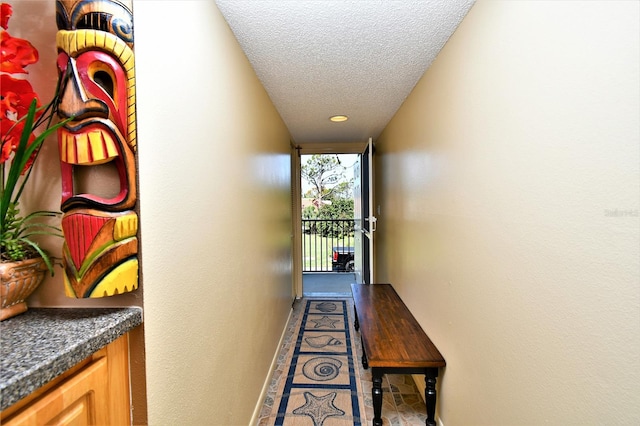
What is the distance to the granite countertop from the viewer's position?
0.46 metres

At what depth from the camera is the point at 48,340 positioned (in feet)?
1.85

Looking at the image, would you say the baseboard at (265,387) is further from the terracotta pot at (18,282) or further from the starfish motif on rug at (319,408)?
the terracotta pot at (18,282)

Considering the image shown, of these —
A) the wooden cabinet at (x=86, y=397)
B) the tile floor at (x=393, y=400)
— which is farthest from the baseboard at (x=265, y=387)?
the wooden cabinet at (x=86, y=397)

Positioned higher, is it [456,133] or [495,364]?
[456,133]

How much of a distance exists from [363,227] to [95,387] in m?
3.34

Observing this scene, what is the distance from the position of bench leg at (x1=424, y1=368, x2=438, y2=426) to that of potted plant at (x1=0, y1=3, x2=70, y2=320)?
179cm

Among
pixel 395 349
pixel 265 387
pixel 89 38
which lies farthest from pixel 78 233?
pixel 265 387

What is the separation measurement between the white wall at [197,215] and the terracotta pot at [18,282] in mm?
222

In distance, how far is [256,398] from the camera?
1.80m

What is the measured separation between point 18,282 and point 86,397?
30 cm

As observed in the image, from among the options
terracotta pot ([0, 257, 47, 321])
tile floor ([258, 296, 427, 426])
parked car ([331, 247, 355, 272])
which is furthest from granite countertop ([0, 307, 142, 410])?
parked car ([331, 247, 355, 272])

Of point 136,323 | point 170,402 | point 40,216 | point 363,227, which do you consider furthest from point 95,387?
point 363,227

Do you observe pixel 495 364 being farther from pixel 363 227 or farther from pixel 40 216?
pixel 363 227

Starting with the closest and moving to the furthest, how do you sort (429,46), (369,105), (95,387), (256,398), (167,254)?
(95,387), (167,254), (429,46), (256,398), (369,105)
